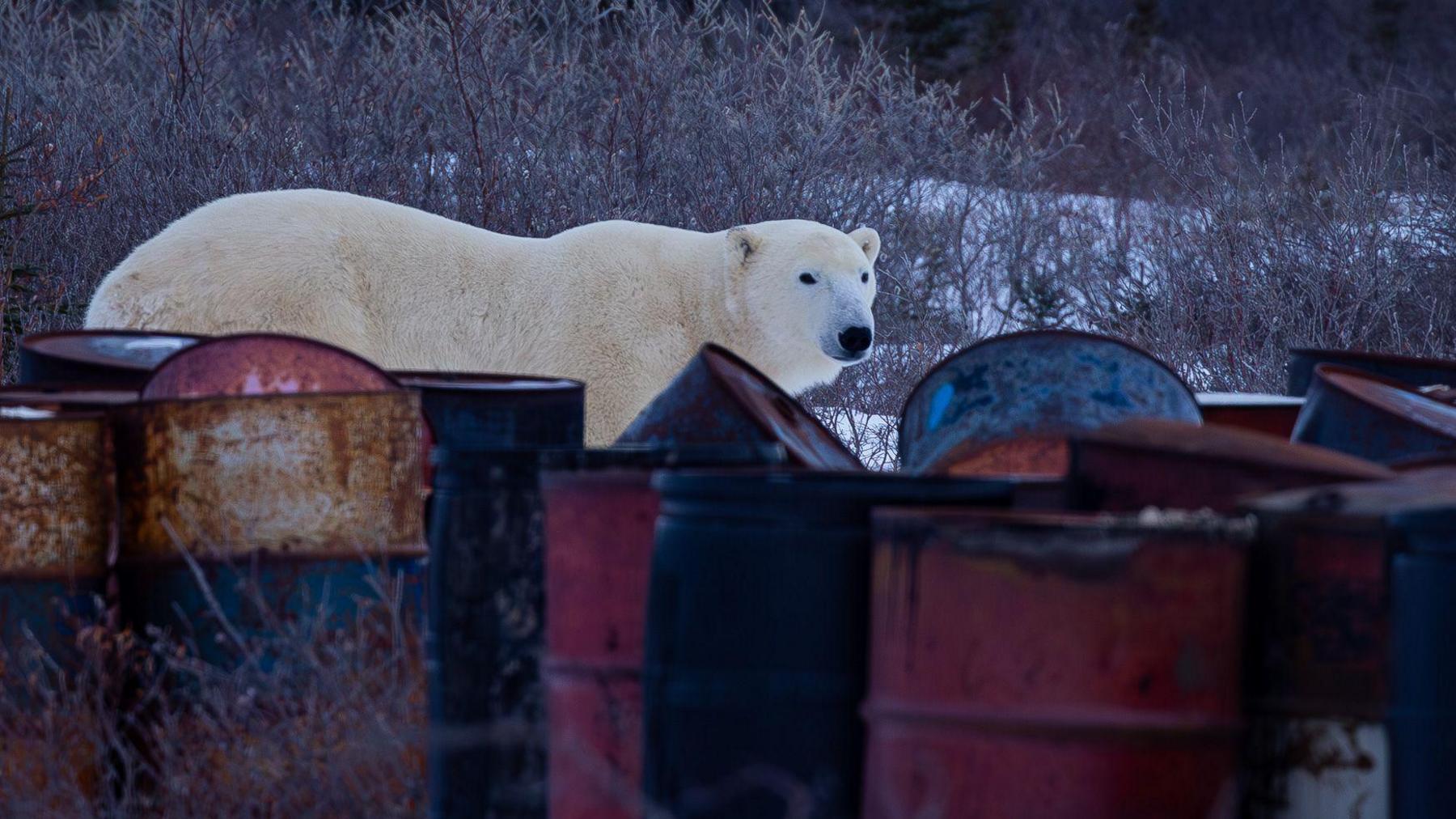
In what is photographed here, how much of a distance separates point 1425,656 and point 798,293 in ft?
13.5

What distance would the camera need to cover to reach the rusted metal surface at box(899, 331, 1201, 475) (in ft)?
11.2

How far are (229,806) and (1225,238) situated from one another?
705 cm

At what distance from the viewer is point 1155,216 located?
1007cm

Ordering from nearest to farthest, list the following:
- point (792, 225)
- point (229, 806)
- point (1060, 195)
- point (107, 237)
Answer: point (229, 806) → point (792, 225) → point (107, 237) → point (1060, 195)

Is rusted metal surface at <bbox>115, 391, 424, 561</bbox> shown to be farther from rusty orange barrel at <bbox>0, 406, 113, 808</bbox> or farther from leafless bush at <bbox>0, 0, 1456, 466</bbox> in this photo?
leafless bush at <bbox>0, 0, 1456, 466</bbox>

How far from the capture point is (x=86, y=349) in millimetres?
4160

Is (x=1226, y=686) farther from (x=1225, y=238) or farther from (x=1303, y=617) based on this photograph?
(x=1225, y=238)

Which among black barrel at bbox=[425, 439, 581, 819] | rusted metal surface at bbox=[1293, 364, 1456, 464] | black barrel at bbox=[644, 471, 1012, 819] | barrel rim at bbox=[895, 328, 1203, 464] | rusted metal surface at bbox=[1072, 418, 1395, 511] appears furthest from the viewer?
barrel rim at bbox=[895, 328, 1203, 464]

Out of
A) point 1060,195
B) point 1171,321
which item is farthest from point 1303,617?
point 1060,195

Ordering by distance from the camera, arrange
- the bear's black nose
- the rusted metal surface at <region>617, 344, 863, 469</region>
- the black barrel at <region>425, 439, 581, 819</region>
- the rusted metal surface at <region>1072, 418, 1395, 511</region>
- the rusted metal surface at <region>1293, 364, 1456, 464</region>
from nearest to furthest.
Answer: the rusted metal surface at <region>1072, 418, 1395, 511</region>
the black barrel at <region>425, 439, 581, 819</region>
the rusted metal surface at <region>617, 344, 863, 469</region>
the rusted metal surface at <region>1293, 364, 1456, 464</region>
the bear's black nose

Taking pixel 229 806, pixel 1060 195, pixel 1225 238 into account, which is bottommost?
pixel 229 806

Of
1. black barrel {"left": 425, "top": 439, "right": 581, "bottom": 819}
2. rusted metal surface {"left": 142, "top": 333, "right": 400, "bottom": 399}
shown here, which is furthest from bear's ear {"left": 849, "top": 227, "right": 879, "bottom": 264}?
black barrel {"left": 425, "top": 439, "right": 581, "bottom": 819}

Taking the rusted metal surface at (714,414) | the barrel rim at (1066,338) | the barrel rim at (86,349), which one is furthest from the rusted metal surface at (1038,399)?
the barrel rim at (86,349)

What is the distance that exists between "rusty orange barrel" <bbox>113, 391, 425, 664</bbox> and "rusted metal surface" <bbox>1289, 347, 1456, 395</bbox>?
2.74 meters
